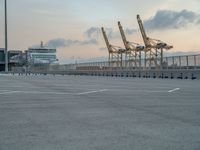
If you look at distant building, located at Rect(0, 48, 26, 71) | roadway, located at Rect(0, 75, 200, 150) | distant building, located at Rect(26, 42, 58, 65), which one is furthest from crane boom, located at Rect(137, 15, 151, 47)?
roadway, located at Rect(0, 75, 200, 150)

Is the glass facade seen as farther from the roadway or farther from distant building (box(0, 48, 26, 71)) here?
the roadway

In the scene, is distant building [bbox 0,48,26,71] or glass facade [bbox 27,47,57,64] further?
distant building [bbox 0,48,26,71]

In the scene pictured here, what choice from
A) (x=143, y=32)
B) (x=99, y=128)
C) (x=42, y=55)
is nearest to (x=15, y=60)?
(x=42, y=55)

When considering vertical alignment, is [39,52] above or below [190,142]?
above

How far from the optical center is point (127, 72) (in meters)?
59.8

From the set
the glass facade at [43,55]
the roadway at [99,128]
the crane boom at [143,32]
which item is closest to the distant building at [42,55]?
the glass facade at [43,55]

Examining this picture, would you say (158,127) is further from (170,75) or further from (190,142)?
(170,75)

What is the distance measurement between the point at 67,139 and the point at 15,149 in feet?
2.98

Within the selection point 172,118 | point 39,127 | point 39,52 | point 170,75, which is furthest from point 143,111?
point 39,52

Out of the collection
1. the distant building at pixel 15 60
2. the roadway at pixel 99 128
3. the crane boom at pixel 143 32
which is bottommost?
the roadway at pixel 99 128

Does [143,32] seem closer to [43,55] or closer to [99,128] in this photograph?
[43,55]

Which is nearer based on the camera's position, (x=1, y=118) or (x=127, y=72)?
(x=1, y=118)

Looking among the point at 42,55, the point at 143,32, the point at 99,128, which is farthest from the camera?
the point at 42,55

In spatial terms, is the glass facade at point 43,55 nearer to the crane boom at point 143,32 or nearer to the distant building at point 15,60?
the distant building at point 15,60
